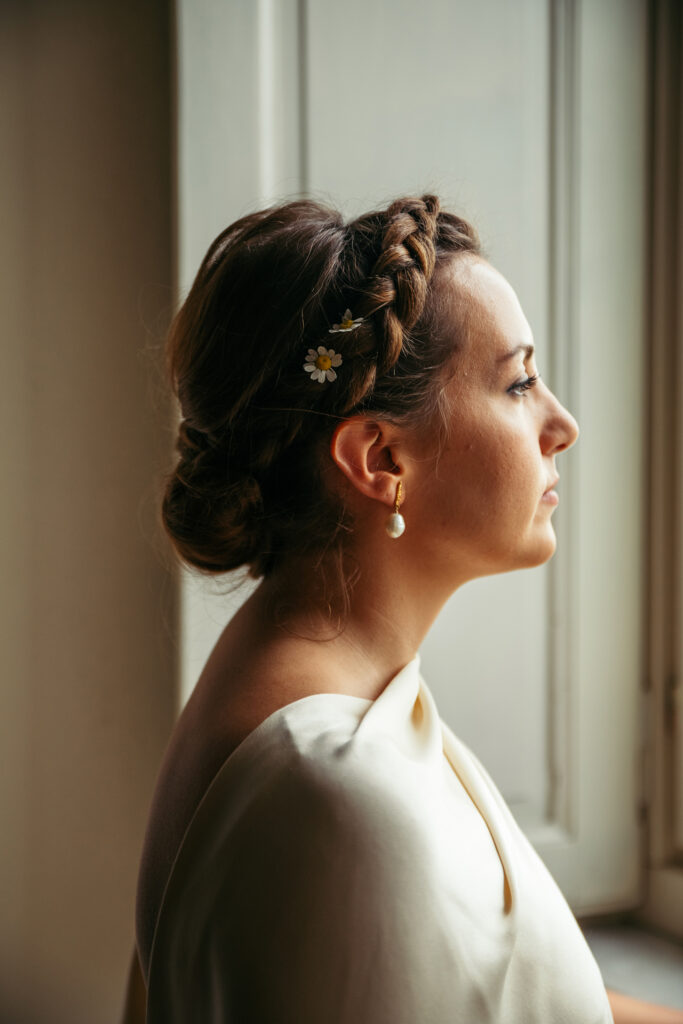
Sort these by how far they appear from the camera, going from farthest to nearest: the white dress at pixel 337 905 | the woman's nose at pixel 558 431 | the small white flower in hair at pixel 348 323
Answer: the woman's nose at pixel 558 431 → the small white flower in hair at pixel 348 323 → the white dress at pixel 337 905

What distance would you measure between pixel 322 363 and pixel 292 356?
0.03m

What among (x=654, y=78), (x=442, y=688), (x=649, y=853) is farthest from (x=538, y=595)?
(x=654, y=78)

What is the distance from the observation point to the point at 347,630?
2.87 feet

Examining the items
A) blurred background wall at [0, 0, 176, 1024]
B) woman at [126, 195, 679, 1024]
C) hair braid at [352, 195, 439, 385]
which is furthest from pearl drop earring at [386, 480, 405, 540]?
blurred background wall at [0, 0, 176, 1024]

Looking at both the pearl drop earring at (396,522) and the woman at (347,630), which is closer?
the woman at (347,630)

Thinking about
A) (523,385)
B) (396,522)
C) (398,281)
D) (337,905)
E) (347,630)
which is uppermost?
(398,281)

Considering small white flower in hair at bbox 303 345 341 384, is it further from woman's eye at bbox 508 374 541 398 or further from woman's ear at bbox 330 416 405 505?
woman's eye at bbox 508 374 541 398

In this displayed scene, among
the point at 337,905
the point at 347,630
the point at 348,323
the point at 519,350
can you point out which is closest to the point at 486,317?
the point at 519,350

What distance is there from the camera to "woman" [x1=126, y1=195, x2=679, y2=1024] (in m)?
0.67

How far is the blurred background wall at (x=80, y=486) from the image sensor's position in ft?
3.91

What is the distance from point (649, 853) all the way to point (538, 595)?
484mm

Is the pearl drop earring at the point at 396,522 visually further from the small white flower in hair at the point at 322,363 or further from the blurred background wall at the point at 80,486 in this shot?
the blurred background wall at the point at 80,486

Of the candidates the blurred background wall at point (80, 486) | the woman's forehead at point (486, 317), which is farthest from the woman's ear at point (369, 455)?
the blurred background wall at point (80, 486)

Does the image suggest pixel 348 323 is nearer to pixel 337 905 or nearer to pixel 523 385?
pixel 523 385
